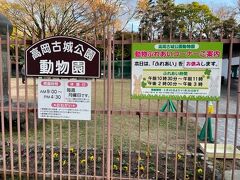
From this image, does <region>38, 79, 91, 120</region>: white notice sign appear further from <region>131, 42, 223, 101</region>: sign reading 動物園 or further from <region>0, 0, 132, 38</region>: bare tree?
<region>0, 0, 132, 38</region>: bare tree

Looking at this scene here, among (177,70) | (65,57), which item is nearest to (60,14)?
(65,57)

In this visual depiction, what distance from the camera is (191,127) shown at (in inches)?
295

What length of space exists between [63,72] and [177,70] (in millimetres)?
1526

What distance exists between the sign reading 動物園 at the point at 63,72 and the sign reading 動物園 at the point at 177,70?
1.97 feet

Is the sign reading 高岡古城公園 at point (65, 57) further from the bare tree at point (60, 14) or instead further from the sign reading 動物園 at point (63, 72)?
the bare tree at point (60, 14)

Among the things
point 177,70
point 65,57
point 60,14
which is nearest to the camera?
point 177,70

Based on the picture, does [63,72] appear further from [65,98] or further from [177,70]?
[177,70]

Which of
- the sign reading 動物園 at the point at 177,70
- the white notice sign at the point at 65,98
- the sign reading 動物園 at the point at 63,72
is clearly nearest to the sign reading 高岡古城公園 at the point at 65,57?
the sign reading 動物園 at the point at 63,72

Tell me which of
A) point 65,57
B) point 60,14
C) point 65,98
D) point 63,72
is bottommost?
point 65,98

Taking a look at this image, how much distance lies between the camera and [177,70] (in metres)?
3.43

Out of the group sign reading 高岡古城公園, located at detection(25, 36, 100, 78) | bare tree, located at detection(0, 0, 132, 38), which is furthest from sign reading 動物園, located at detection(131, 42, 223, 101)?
bare tree, located at detection(0, 0, 132, 38)

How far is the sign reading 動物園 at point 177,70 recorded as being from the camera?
3.37 m

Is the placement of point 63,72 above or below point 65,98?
above

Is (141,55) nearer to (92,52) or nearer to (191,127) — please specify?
(92,52)
